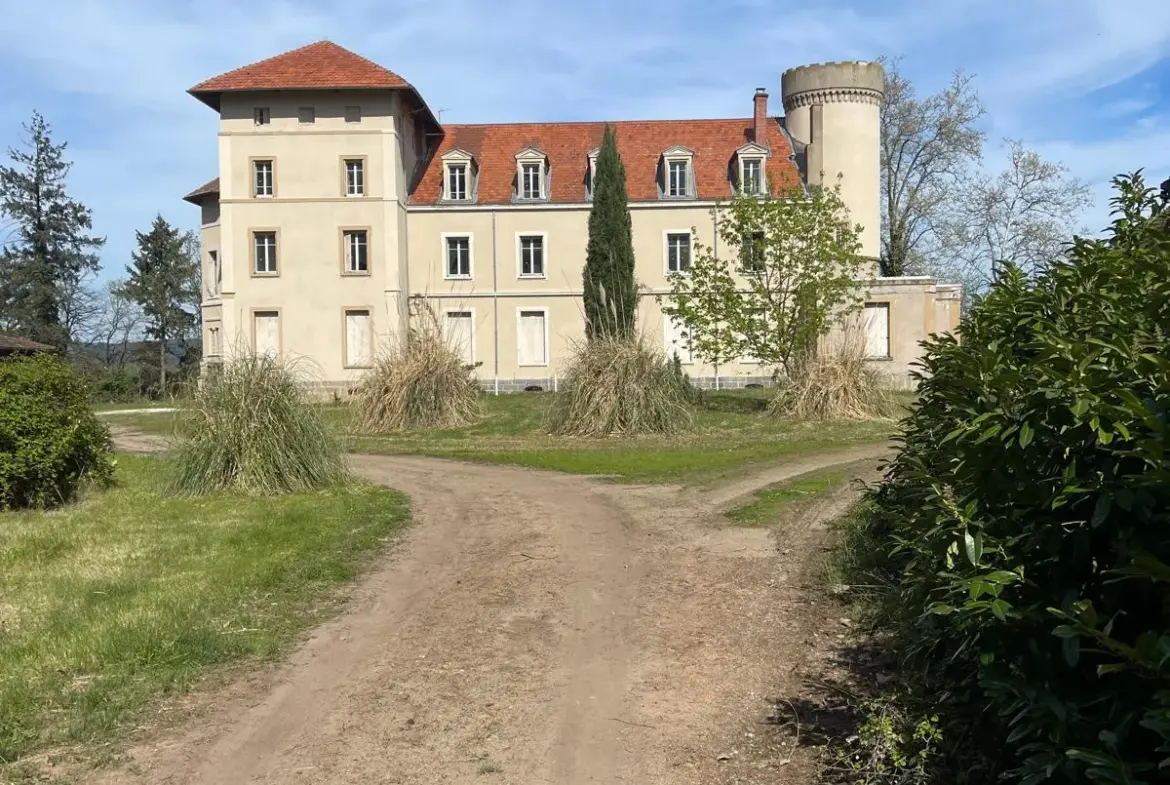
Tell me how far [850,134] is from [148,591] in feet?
120

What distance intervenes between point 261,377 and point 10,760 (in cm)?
917

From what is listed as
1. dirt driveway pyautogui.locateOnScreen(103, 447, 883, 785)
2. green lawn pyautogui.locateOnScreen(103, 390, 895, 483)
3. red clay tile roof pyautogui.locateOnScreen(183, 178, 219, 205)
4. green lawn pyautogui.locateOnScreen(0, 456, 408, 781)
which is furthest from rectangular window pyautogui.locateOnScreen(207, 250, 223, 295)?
dirt driveway pyautogui.locateOnScreen(103, 447, 883, 785)

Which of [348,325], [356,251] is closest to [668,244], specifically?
[356,251]

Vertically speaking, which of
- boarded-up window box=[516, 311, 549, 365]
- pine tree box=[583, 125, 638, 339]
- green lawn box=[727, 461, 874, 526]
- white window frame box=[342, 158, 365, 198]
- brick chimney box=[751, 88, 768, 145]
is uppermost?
brick chimney box=[751, 88, 768, 145]

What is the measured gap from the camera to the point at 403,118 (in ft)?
130

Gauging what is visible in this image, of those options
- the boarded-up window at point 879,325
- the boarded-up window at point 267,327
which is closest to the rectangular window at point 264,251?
the boarded-up window at point 267,327

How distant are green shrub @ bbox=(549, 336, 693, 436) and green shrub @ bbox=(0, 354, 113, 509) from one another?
9068 mm

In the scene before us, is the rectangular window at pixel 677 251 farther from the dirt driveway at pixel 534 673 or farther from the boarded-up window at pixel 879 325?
the dirt driveway at pixel 534 673

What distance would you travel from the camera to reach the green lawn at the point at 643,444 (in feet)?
50.5

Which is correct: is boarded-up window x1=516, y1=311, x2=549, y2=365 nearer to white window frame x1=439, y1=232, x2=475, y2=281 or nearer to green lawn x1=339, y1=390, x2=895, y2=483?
white window frame x1=439, y1=232, x2=475, y2=281

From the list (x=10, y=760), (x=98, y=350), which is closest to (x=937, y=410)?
(x=10, y=760)

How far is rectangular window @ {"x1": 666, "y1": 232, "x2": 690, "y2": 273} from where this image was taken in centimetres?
4003

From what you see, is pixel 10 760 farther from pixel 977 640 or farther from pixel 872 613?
pixel 872 613

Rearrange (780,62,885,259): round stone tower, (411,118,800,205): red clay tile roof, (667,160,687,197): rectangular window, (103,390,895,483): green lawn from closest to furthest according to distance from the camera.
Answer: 1. (103,390,895,483): green lawn
2. (780,62,885,259): round stone tower
3. (667,160,687,197): rectangular window
4. (411,118,800,205): red clay tile roof
